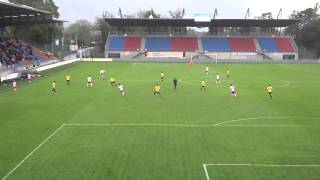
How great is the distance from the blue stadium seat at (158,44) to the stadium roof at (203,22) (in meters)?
3.64

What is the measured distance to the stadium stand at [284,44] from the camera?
4035 inches

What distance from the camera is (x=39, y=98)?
38000 millimetres

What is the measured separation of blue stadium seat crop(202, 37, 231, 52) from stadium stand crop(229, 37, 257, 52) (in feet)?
4.07

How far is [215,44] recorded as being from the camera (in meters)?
105

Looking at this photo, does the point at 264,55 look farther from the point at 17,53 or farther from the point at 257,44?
the point at 17,53

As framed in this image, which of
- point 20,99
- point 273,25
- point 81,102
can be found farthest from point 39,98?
point 273,25

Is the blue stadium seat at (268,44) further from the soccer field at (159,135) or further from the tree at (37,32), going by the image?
the soccer field at (159,135)

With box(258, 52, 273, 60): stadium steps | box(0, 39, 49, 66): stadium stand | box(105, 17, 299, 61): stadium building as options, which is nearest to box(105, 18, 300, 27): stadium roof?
box(105, 17, 299, 61): stadium building

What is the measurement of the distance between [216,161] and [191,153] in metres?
1.54

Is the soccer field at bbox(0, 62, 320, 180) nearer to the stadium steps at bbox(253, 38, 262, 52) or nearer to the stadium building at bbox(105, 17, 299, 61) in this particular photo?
the stadium building at bbox(105, 17, 299, 61)

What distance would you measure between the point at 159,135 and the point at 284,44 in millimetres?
86547

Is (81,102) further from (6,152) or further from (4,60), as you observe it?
(4,60)

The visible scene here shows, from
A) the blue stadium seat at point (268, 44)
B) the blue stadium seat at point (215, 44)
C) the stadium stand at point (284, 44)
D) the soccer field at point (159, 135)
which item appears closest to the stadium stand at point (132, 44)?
the blue stadium seat at point (215, 44)

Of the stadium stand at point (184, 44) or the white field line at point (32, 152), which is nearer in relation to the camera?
the white field line at point (32, 152)
